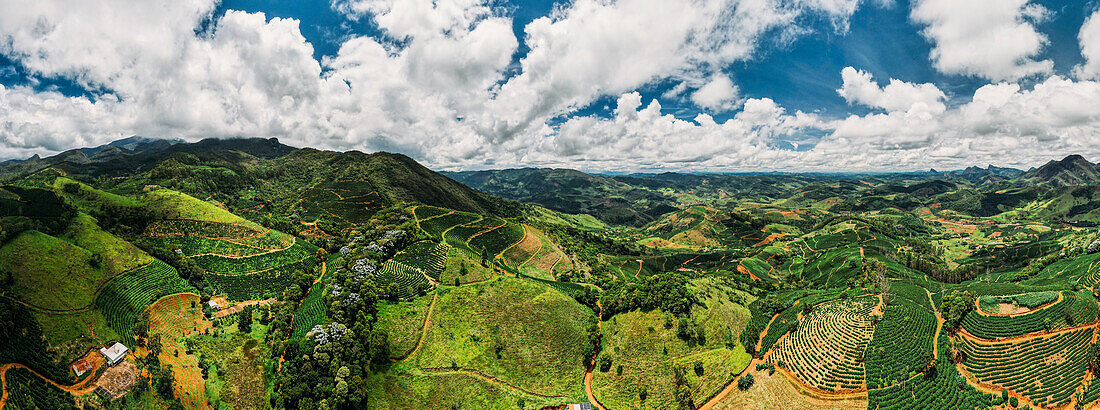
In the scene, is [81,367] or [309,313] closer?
[81,367]

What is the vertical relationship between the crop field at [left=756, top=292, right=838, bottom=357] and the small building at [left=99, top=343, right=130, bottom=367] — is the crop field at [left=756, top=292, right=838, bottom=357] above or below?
below

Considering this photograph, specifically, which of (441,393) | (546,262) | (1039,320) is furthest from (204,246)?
(1039,320)

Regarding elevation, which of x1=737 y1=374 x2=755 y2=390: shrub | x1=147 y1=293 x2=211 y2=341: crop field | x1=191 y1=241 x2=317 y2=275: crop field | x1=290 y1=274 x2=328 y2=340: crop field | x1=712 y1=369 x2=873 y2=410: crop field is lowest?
x1=712 y1=369 x2=873 y2=410: crop field

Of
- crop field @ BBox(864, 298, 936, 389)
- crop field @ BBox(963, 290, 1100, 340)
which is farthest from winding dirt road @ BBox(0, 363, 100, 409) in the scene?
crop field @ BBox(963, 290, 1100, 340)

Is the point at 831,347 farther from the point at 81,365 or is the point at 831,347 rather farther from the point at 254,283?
the point at 254,283

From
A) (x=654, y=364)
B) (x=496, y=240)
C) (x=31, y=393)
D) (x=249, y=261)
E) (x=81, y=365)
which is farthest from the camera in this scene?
(x=496, y=240)

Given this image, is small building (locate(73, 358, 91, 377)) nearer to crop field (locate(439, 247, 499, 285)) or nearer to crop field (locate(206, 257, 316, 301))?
crop field (locate(206, 257, 316, 301))

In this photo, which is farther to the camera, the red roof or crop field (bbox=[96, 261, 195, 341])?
crop field (bbox=[96, 261, 195, 341])
